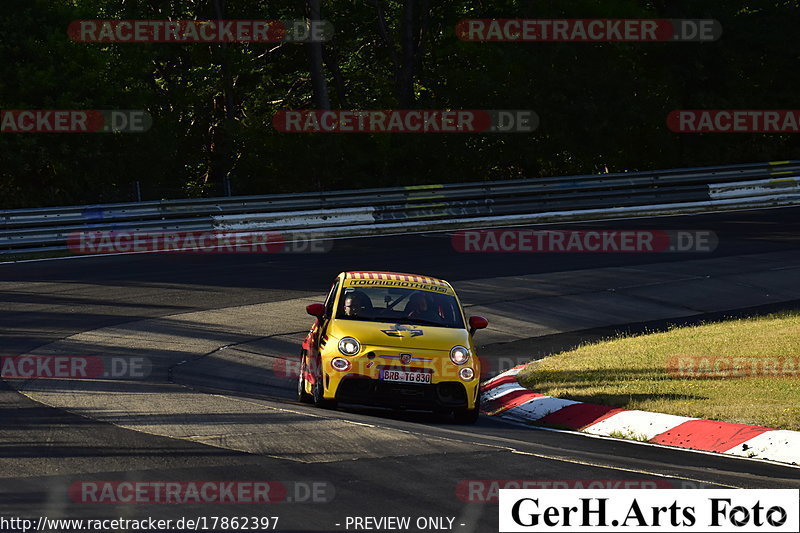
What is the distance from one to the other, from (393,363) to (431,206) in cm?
1688

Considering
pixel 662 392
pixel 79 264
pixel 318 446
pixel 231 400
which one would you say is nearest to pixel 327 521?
pixel 318 446

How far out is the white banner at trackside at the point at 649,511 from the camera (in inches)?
260

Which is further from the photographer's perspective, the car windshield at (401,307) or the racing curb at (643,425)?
the car windshield at (401,307)

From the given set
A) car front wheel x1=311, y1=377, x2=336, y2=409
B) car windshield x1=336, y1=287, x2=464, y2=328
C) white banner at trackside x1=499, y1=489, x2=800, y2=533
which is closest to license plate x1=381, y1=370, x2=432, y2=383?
car front wheel x1=311, y1=377, x2=336, y2=409

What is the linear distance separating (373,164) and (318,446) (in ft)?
81.1

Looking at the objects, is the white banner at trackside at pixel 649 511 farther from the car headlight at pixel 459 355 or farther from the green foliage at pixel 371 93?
the green foliage at pixel 371 93

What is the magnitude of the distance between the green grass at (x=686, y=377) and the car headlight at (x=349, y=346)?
2561mm

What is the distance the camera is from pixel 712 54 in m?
35.4

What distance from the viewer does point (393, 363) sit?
455 inches

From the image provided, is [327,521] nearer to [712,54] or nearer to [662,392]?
[662,392]

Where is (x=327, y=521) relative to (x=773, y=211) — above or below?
below

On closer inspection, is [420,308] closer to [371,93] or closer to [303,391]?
[303,391]

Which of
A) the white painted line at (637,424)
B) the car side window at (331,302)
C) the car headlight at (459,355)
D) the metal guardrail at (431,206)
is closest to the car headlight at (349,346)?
the car side window at (331,302)

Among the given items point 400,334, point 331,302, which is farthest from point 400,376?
point 331,302
